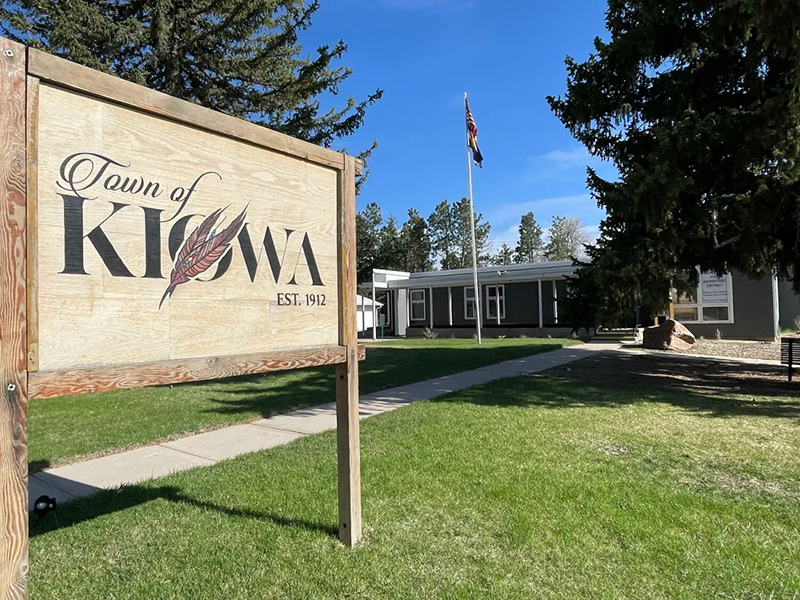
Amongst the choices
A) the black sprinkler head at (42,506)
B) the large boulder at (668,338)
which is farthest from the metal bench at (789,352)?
the black sprinkler head at (42,506)

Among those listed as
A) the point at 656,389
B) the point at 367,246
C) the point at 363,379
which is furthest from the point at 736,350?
the point at 367,246

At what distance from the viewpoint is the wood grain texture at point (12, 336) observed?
1.80 metres

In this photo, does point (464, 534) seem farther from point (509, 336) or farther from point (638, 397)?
point (509, 336)

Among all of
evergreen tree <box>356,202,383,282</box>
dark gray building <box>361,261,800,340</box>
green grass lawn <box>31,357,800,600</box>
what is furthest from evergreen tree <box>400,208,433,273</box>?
green grass lawn <box>31,357,800,600</box>

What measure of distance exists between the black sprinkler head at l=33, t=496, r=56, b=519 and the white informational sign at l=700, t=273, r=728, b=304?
22.0 m

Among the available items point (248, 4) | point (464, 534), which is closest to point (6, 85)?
point (464, 534)

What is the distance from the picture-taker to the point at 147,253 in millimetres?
2311

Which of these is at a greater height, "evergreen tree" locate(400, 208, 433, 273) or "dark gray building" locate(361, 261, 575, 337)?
"evergreen tree" locate(400, 208, 433, 273)

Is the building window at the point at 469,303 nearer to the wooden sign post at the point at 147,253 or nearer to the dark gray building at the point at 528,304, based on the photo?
the dark gray building at the point at 528,304

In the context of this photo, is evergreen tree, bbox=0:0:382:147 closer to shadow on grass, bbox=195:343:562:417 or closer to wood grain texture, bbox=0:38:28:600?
shadow on grass, bbox=195:343:562:417

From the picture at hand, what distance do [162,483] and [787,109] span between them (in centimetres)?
856

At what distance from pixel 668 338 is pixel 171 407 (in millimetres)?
14606

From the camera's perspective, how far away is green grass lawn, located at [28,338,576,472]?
18.3 feet

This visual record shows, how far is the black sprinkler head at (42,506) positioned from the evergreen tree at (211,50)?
7915 mm
